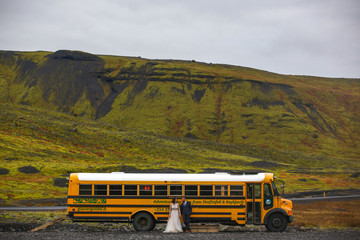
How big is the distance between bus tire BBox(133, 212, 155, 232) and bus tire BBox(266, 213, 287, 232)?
Result: 21.9ft

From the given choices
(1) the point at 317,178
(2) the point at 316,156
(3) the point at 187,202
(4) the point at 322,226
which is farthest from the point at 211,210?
(2) the point at 316,156

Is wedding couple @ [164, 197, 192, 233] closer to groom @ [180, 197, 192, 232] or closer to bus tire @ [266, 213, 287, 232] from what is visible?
groom @ [180, 197, 192, 232]

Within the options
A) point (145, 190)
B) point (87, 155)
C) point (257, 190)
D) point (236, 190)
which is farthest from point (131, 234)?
point (87, 155)

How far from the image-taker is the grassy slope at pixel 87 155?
67.9m

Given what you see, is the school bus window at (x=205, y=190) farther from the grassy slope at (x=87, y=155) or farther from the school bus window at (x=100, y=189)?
the grassy slope at (x=87, y=155)

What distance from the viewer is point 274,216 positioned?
23.8 meters

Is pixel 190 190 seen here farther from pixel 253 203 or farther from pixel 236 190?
pixel 253 203

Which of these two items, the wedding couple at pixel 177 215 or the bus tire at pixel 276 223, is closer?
the wedding couple at pixel 177 215

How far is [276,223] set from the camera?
23.8 meters

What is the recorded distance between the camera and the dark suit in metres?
23.0

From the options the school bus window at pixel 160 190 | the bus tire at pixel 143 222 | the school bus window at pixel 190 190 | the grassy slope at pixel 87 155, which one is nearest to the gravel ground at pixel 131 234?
the bus tire at pixel 143 222

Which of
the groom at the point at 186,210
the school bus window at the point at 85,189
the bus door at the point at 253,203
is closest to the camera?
the groom at the point at 186,210

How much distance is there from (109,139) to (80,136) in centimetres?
850

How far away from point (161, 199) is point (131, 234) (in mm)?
2703
